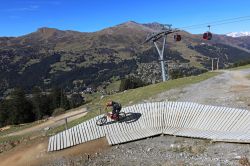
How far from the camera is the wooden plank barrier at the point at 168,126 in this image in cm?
2786

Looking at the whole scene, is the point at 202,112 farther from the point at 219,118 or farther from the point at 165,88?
the point at 165,88

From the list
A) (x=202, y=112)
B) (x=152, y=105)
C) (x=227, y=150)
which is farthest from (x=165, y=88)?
(x=227, y=150)

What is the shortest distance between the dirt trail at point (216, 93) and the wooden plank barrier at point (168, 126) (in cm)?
492

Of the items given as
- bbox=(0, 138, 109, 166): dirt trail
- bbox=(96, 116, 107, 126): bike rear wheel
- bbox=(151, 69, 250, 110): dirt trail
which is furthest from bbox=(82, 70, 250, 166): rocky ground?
bbox=(96, 116, 107, 126): bike rear wheel

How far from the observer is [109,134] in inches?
1214

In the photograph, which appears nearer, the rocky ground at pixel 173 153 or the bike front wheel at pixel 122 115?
the rocky ground at pixel 173 153

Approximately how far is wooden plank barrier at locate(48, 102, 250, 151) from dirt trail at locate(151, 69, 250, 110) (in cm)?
492

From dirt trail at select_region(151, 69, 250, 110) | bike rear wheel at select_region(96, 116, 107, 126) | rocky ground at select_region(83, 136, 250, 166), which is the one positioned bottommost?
rocky ground at select_region(83, 136, 250, 166)

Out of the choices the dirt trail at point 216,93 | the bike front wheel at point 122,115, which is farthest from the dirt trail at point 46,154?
the dirt trail at point 216,93

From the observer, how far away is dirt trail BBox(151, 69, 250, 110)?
36656mm

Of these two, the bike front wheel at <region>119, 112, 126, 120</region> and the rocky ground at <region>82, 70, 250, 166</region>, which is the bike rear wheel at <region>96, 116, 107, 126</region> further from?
the rocky ground at <region>82, 70, 250, 166</region>

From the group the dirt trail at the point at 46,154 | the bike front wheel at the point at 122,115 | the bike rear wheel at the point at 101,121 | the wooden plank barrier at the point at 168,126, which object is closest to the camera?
the dirt trail at the point at 46,154

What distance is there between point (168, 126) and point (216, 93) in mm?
13467

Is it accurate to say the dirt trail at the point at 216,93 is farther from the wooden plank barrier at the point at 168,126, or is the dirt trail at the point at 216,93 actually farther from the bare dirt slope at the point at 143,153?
the wooden plank barrier at the point at 168,126
